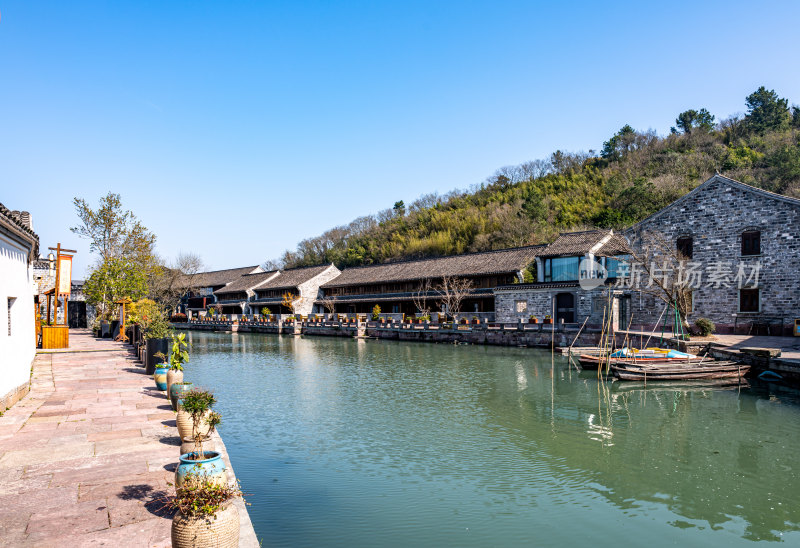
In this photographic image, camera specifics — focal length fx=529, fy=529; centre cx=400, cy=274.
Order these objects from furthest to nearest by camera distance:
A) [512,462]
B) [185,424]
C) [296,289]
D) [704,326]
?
[296,289] → [704,326] → [512,462] → [185,424]

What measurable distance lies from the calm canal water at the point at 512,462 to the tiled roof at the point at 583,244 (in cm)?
1774

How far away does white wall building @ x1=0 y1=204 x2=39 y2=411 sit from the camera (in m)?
10.4

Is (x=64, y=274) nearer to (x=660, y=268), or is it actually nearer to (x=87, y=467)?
(x=87, y=467)

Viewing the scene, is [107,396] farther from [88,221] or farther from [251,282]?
[251,282]

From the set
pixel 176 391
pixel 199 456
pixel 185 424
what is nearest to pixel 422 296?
pixel 176 391

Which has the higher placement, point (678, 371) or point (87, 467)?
point (87, 467)

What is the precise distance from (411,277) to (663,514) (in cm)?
3925

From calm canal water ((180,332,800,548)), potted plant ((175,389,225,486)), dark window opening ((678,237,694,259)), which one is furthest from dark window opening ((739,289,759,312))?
potted plant ((175,389,225,486))

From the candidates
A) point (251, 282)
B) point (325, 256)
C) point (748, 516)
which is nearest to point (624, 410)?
point (748, 516)

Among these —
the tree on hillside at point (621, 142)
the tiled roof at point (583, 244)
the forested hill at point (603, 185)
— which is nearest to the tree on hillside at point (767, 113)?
the forested hill at point (603, 185)

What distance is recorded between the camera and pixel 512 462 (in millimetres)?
10086

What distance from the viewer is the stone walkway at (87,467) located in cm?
523

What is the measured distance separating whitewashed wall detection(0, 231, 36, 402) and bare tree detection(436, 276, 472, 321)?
30031 mm

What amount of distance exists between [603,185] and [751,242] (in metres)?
33.4
